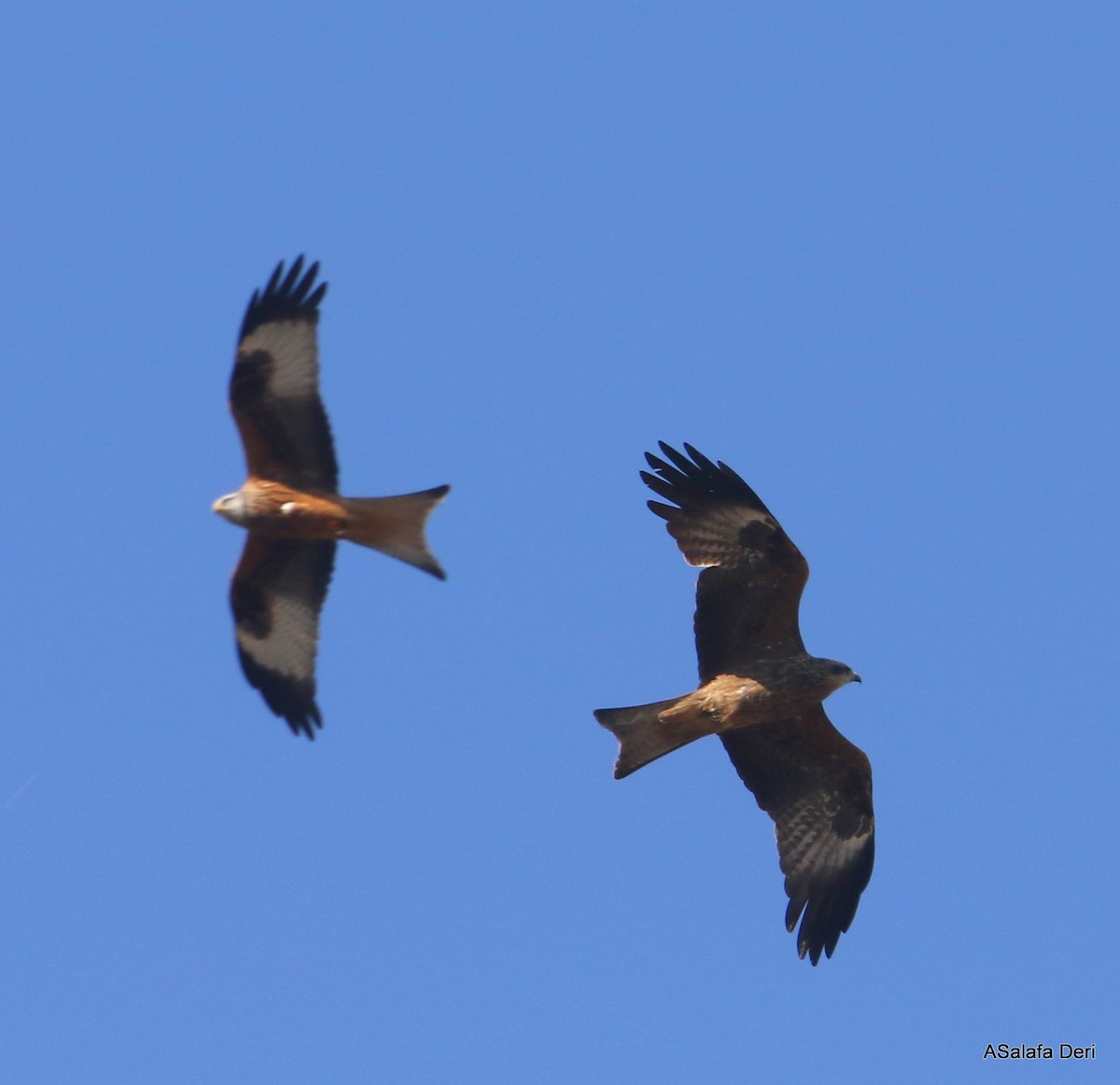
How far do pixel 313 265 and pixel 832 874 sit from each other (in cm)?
522

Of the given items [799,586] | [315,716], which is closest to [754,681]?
[799,586]

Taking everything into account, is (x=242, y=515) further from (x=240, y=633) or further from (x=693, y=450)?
(x=693, y=450)

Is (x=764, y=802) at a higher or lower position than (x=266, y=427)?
lower

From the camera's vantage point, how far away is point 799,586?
10.7 m

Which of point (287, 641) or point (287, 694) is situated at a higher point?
point (287, 641)

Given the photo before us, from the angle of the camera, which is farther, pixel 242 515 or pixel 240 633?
pixel 240 633

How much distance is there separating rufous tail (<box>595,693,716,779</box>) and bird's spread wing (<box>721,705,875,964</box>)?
0.64 metres

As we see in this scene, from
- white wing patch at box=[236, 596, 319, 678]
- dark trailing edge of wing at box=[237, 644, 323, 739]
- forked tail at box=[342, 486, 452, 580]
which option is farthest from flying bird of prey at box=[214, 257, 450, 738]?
dark trailing edge of wing at box=[237, 644, 323, 739]

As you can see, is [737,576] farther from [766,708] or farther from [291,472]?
[291,472]

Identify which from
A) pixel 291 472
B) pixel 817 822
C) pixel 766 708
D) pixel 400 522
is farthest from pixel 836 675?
pixel 291 472

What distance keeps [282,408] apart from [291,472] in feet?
1.37

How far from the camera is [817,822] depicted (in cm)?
1115

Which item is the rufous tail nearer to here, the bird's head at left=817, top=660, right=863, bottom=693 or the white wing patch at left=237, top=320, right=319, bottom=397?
the bird's head at left=817, top=660, right=863, bottom=693

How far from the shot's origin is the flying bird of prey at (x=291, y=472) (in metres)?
10.7
